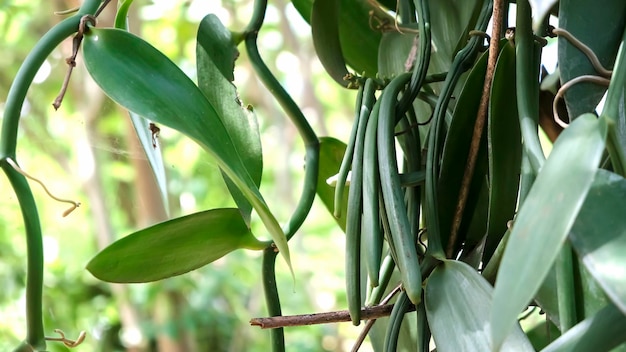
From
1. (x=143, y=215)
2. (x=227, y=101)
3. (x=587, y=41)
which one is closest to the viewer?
(x=587, y=41)

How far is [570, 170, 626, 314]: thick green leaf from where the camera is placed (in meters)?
0.19

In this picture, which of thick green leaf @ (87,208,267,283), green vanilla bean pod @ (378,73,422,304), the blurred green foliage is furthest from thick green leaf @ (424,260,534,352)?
the blurred green foliage

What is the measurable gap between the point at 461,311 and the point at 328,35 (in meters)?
0.25

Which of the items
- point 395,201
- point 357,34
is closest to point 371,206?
point 395,201

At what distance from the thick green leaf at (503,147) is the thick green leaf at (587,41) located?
28 millimetres

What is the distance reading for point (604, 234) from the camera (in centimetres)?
20

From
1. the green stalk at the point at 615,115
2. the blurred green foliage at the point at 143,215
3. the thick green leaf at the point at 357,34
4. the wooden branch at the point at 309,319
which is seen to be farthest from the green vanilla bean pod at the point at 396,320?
the blurred green foliage at the point at 143,215

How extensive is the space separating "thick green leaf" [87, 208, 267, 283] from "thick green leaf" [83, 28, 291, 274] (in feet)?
0.20

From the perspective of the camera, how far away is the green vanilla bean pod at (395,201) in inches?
10.7

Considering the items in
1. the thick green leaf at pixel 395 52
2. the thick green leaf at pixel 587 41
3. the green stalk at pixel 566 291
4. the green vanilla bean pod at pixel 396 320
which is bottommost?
the green vanilla bean pod at pixel 396 320

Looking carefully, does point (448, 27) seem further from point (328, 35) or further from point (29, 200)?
point (29, 200)

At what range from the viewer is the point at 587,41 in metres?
0.29

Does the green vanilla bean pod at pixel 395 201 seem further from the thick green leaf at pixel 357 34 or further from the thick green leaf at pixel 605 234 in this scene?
the thick green leaf at pixel 357 34

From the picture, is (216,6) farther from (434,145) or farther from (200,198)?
(434,145)
